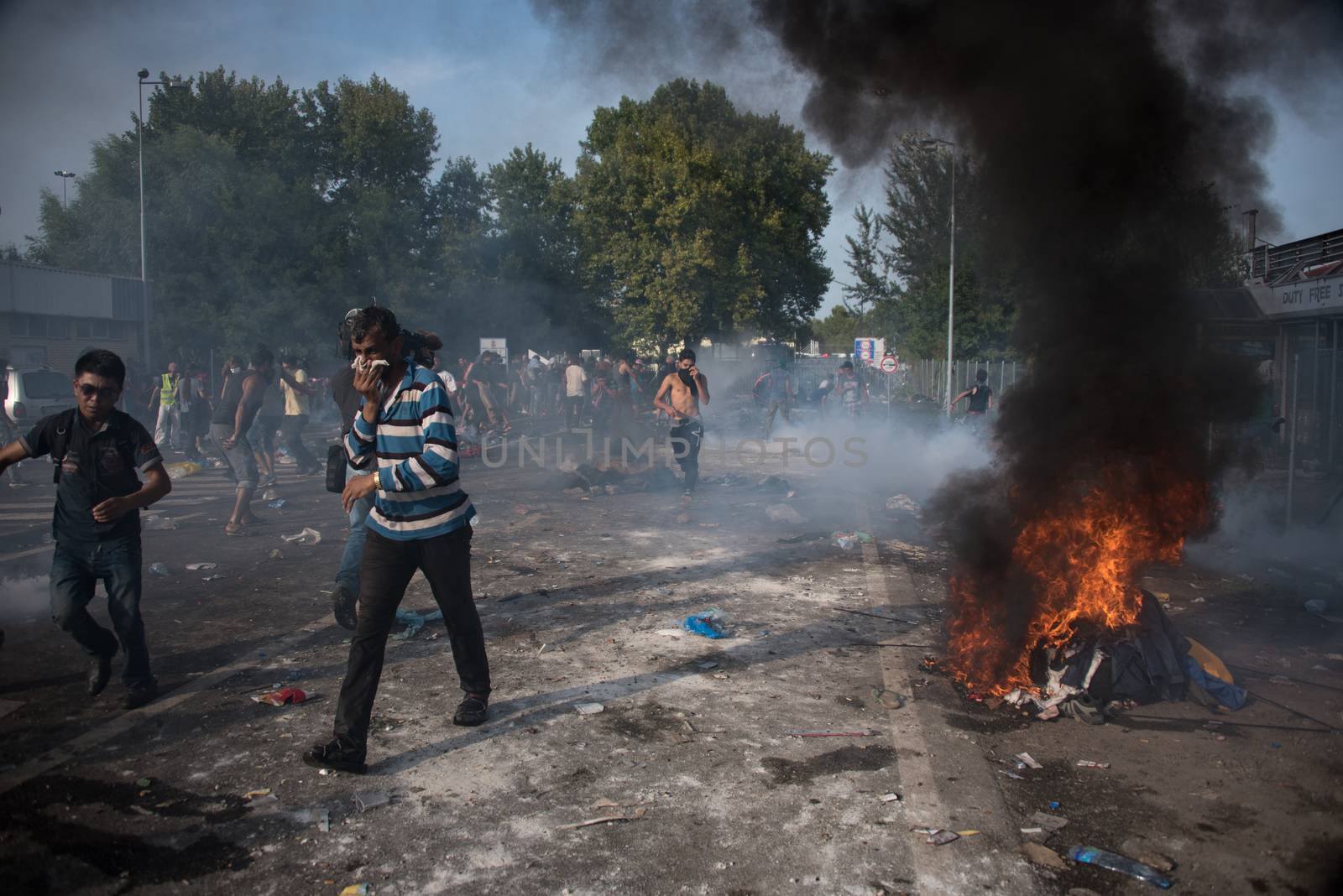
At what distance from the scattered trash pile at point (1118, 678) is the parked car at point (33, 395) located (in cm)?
1798

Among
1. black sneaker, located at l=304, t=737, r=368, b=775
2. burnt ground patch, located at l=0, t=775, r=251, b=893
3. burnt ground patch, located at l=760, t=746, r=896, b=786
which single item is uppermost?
black sneaker, located at l=304, t=737, r=368, b=775

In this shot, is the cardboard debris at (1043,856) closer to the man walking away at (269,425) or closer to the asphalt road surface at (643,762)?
the asphalt road surface at (643,762)

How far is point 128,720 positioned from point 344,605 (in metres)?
1.46

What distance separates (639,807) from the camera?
11.5 ft

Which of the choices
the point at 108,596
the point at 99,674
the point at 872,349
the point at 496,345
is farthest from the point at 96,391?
the point at 872,349

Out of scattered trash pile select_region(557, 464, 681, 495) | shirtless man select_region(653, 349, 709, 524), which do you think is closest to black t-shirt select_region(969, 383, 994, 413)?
scattered trash pile select_region(557, 464, 681, 495)

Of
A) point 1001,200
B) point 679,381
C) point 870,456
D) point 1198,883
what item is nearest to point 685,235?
point 870,456

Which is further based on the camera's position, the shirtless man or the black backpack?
the shirtless man

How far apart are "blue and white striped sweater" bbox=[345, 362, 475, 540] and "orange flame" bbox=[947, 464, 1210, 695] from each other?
2.83 metres

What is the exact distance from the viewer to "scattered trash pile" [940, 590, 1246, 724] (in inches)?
178

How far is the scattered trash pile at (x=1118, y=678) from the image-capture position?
452 cm

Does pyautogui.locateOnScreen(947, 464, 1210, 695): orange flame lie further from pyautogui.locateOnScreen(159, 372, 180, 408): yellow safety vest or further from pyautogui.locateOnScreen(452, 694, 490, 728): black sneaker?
pyautogui.locateOnScreen(159, 372, 180, 408): yellow safety vest

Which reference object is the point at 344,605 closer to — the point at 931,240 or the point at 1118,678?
the point at 1118,678

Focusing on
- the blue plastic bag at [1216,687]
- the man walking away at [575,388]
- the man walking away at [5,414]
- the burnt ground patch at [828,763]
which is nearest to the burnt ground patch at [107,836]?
the burnt ground patch at [828,763]
